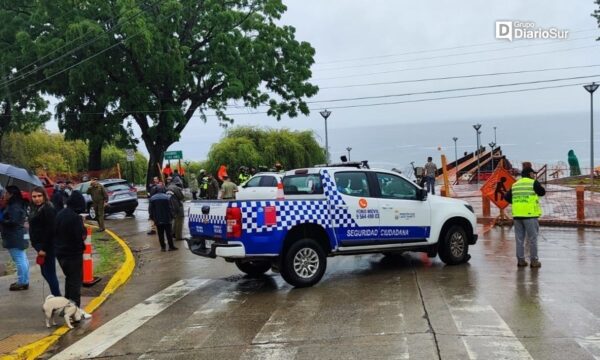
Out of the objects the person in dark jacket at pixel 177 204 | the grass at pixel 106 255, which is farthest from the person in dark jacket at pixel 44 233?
the person in dark jacket at pixel 177 204

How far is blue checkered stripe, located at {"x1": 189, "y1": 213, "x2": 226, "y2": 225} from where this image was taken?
8.84m

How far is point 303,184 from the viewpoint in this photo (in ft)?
31.9

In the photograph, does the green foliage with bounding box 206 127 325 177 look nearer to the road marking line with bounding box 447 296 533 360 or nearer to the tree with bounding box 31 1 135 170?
the tree with bounding box 31 1 135 170

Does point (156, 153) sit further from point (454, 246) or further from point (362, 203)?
point (362, 203)

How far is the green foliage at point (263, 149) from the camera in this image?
137 ft

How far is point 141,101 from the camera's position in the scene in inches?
1221

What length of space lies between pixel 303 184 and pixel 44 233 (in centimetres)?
394

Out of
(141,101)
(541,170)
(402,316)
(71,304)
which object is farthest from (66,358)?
(541,170)

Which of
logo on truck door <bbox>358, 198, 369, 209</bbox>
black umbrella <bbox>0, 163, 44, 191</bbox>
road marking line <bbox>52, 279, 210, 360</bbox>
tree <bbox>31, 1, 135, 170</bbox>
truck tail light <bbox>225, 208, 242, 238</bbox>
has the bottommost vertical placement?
road marking line <bbox>52, 279, 210, 360</bbox>

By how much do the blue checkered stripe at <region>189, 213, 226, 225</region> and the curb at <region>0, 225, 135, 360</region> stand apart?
1.71 m

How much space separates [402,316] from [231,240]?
2.85 metres

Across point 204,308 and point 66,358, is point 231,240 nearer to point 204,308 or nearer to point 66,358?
point 204,308

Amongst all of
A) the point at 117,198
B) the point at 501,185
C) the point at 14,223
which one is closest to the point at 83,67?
the point at 117,198

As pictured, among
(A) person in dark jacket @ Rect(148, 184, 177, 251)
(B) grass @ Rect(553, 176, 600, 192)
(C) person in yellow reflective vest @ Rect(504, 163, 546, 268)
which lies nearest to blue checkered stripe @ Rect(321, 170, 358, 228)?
(C) person in yellow reflective vest @ Rect(504, 163, 546, 268)
